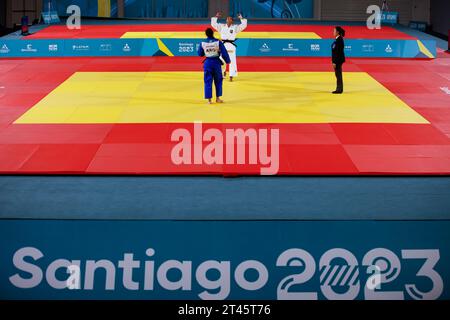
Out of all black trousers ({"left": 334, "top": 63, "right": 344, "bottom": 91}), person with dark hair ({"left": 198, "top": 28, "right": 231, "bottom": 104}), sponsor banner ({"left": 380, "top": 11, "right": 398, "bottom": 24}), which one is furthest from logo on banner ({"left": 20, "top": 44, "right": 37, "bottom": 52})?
sponsor banner ({"left": 380, "top": 11, "right": 398, "bottom": 24})

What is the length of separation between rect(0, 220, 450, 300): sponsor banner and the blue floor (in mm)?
1666

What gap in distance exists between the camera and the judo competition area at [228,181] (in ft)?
27.8

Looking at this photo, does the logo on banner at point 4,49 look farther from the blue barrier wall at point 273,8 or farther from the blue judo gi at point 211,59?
the blue barrier wall at point 273,8

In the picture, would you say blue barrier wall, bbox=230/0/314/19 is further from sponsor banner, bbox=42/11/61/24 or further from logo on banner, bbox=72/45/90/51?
logo on banner, bbox=72/45/90/51

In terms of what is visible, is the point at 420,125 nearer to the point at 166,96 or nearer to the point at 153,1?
the point at 166,96

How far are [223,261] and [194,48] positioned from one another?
20631mm

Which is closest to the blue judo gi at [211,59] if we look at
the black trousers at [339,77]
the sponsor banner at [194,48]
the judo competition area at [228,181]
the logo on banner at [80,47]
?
the judo competition area at [228,181]

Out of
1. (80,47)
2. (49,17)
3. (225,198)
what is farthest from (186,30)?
(225,198)

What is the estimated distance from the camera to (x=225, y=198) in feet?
38.0

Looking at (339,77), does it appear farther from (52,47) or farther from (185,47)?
(52,47)

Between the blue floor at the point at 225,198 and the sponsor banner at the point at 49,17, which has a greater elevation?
the sponsor banner at the point at 49,17

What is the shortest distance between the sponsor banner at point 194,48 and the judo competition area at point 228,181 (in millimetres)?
1776

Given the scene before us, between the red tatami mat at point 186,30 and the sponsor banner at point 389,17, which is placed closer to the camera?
the red tatami mat at point 186,30
